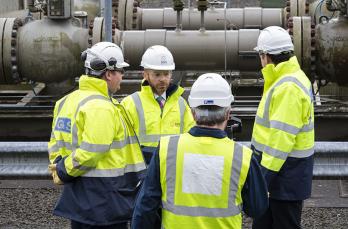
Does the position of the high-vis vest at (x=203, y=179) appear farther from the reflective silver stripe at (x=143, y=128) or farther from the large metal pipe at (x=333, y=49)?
the large metal pipe at (x=333, y=49)

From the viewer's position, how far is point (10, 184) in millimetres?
7320

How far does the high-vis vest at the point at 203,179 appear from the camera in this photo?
10.00 ft

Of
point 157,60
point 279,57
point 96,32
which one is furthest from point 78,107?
point 96,32

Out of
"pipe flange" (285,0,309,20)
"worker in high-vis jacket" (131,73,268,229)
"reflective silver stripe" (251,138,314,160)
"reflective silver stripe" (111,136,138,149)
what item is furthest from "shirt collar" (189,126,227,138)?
"pipe flange" (285,0,309,20)

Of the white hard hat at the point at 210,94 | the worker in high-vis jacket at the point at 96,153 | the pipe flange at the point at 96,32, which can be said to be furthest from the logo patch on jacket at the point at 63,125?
the pipe flange at the point at 96,32

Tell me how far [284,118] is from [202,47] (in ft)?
13.1

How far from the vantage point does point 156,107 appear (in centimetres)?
461

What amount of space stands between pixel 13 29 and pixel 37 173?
342 centimetres

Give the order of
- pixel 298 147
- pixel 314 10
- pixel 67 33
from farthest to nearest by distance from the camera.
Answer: pixel 314 10 < pixel 67 33 < pixel 298 147

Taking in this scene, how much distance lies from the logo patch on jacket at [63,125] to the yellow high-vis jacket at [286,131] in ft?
3.92

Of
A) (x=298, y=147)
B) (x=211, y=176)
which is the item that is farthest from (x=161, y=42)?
(x=211, y=176)

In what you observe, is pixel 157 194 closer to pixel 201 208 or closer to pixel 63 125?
pixel 201 208

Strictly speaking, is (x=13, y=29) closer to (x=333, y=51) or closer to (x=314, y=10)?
(x=333, y=51)

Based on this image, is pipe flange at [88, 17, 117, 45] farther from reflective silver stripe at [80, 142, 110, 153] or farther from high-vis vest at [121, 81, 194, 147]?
reflective silver stripe at [80, 142, 110, 153]
